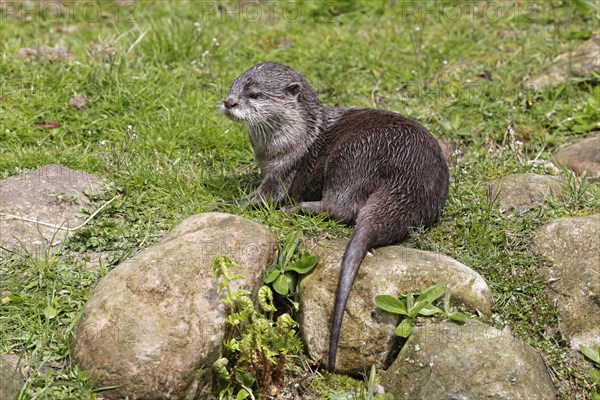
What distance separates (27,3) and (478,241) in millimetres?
3803

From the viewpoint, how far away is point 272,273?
2936mm

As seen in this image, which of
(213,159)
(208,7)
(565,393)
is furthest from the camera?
(208,7)

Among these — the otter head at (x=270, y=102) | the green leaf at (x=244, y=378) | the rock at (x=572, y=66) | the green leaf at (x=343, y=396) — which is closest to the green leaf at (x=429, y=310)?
the green leaf at (x=343, y=396)

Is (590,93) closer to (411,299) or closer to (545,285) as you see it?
(545,285)

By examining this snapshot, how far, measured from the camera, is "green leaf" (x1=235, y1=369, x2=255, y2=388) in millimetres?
2695

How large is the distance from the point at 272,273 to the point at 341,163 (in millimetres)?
590

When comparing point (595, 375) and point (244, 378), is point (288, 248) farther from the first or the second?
point (595, 375)

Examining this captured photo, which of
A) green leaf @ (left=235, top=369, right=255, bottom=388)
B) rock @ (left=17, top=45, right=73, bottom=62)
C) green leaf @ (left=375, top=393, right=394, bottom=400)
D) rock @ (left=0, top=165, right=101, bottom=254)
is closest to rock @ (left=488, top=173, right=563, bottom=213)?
green leaf @ (left=375, top=393, right=394, bottom=400)

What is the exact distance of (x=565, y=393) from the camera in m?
2.76

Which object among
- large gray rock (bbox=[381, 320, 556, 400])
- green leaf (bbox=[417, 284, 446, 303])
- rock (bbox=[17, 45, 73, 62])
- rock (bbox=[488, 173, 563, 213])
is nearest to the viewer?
large gray rock (bbox=[381, 320, 556, 400])

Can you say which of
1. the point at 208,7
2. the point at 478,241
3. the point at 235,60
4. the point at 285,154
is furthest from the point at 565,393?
the point at 208,7

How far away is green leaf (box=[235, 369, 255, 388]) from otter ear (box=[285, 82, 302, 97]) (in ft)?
4.33

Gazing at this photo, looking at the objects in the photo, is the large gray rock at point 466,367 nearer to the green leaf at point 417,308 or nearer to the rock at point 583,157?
the green leaf at point 417,308

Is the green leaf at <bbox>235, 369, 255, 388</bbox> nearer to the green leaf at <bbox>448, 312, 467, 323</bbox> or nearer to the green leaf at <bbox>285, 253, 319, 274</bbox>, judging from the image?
the green leaf at <bbox>285, 253, 319, 274</bbox>
